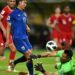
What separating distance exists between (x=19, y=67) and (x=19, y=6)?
11.5 feet

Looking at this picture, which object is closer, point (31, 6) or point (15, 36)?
point (15, 36)

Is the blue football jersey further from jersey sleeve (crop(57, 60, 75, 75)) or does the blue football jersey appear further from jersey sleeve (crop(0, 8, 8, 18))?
jersey sleeve (crop(57, 60, 75, 75))

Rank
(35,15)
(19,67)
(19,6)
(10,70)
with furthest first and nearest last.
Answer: (35,15) < (19,67) < (10,70) < (19,6)

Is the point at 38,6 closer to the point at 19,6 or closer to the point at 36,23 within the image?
the point at 36,23

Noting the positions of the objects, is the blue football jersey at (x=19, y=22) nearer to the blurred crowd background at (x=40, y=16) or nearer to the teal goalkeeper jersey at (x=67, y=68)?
the teal goalkeeper jersey at (x=67, y=68)

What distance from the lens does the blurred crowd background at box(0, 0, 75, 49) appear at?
32281mm

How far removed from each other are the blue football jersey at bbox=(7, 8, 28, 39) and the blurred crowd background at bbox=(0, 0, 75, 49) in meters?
16.9

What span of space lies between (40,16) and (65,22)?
11.4 m

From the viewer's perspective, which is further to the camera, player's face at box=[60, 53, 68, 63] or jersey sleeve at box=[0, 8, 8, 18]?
jersey sleeve at box=[0, 8, 8, 18]

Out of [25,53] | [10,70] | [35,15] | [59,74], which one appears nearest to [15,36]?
[25,53]

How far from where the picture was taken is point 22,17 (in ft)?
48.3

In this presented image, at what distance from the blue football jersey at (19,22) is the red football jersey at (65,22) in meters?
9.14

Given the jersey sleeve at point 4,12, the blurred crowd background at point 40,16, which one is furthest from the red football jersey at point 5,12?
the blurred crowd background at point 40,16

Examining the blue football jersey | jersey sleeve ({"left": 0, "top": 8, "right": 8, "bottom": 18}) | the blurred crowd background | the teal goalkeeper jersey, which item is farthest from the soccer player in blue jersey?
the blurred crowd background
